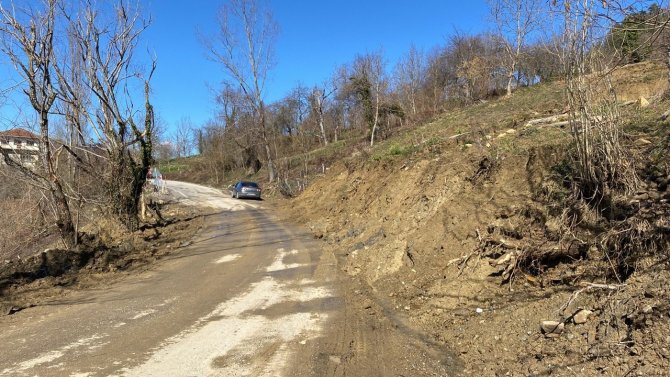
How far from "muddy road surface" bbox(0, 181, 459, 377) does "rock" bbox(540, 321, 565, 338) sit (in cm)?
104

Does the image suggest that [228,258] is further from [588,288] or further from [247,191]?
Answer: [247,191]

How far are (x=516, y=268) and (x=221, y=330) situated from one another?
4.32 m

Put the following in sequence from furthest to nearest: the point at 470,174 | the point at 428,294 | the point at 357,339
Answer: the point at 470,174 → the point at 428,294 → the point at 357,339

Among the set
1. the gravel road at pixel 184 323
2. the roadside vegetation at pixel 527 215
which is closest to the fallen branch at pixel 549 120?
the roadside vegetation at pixel 527 215

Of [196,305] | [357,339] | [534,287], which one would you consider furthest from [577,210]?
[196,305]

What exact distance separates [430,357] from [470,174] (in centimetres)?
620

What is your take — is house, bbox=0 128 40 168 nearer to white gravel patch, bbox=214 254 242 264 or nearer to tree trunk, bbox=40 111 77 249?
tree trunk, bbox=40 111 77 249

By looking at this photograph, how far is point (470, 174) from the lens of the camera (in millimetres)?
10758

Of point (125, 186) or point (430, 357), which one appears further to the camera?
point (125, 186)

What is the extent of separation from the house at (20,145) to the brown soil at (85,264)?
114 inches

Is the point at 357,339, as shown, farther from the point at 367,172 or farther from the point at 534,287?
the point at 367,172

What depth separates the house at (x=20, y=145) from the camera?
13.5 m

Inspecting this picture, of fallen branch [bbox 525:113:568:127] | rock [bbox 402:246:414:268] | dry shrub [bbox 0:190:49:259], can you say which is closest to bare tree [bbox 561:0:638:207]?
rock [bbox 402:246:414:268]

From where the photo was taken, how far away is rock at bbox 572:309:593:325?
188 inches
